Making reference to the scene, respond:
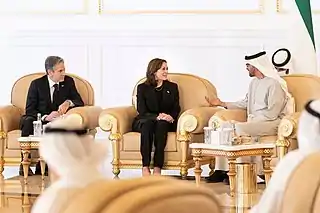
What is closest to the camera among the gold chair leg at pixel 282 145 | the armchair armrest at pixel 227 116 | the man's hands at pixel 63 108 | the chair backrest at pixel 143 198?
the chair backrest at pixel 143 198

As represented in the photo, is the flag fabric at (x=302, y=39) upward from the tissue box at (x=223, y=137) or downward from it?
upward

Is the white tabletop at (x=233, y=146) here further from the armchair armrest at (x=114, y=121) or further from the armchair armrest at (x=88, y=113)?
the armchair armrest at (x=88, y=113)

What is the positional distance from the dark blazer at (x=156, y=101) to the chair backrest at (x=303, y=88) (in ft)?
3.46

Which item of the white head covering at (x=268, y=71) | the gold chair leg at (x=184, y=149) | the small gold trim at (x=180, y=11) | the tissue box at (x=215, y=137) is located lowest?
the gold chair leg at (x=184, y=149)

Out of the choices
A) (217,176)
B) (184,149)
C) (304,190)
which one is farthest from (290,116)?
(304,190)

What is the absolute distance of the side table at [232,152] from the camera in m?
6.38

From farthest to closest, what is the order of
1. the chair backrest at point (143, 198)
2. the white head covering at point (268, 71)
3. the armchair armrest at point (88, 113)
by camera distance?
the armchair armrest at point (88, 113)
the white head covering at point (268, 71)
the chair backrest at point (143, 198)

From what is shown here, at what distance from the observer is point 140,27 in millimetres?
8930

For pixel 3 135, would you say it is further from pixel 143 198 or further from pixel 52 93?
pixel 143 198

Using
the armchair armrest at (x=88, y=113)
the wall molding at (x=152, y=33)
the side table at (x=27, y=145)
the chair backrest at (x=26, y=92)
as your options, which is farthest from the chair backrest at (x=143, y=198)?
the wall molding at (x=152, y=33)

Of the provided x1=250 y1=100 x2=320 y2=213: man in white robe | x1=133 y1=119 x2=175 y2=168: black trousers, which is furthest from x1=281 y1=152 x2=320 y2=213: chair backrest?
x1=133 y1=119 x2=175 y2=168: black trousers

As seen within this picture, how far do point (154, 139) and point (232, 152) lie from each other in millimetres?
1051

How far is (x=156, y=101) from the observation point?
747 centimetres

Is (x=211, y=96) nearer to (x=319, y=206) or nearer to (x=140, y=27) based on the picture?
(x=140, y=27)
